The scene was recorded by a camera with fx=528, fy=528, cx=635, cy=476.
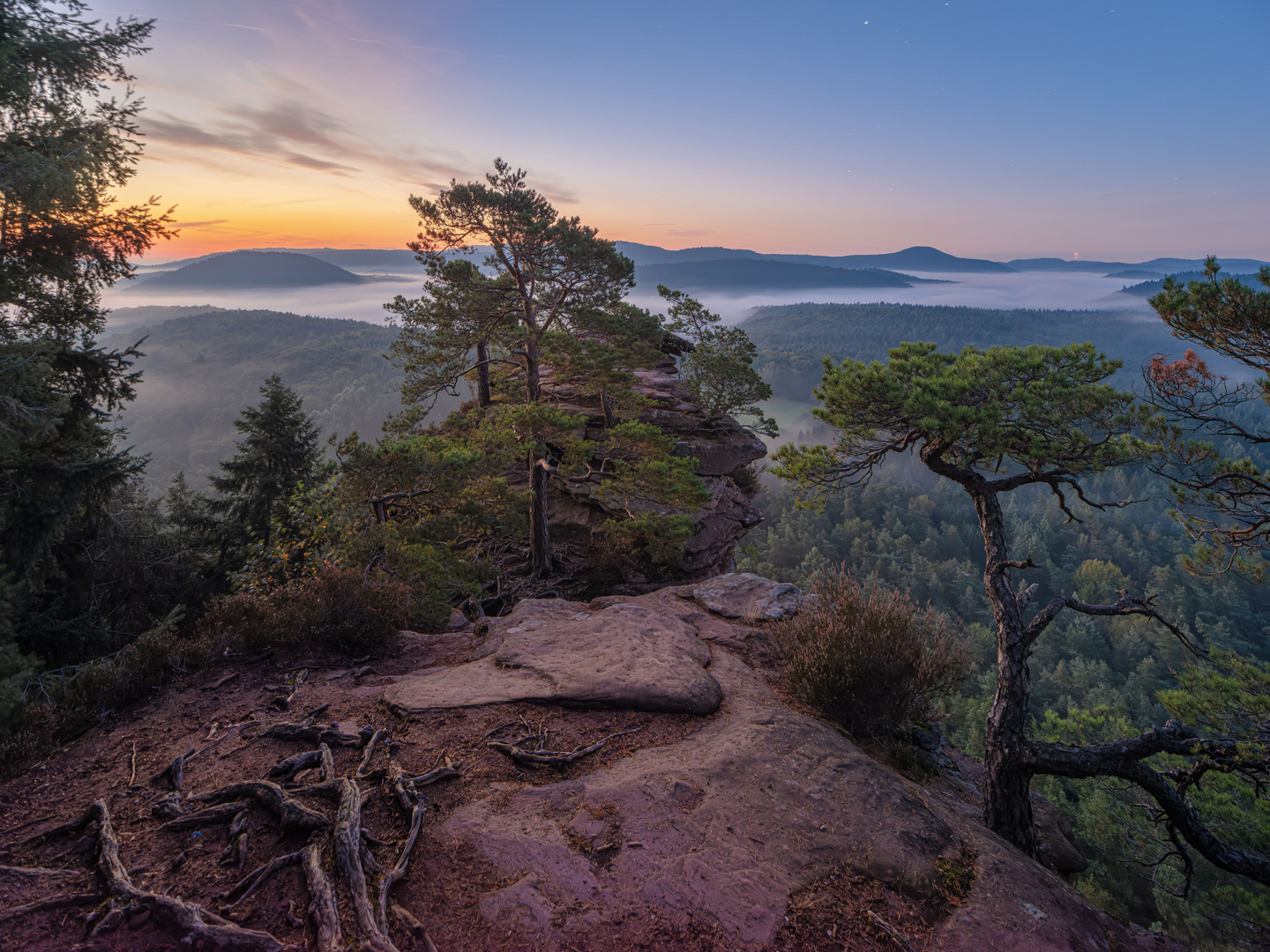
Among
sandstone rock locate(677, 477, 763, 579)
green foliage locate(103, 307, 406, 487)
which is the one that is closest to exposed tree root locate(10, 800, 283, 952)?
sandstone rock locate(677, 477, 763, 579)

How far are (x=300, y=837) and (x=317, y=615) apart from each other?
15.2 feet

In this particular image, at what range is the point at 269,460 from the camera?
21.2 m

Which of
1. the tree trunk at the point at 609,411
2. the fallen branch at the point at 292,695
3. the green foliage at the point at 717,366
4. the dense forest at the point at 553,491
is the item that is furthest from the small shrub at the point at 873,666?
the green foliage at the point at 717,366

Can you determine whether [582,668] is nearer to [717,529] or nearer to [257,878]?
[257,878]

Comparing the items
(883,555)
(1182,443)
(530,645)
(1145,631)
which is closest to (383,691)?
(530,645)

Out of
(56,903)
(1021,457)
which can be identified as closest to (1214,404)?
(1021,457)

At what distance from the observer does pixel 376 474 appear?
408 inches

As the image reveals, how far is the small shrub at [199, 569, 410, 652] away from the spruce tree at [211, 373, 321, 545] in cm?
1459

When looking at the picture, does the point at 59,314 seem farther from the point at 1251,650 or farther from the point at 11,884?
the point at 1251,650

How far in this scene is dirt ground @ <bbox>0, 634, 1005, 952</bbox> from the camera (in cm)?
318

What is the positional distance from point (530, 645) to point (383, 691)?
78.1 inches

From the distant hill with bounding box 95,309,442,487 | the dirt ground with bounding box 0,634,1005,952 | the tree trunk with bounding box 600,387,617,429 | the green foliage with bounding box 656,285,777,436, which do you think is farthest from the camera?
the distant hill with bounding box 95,309,442,487

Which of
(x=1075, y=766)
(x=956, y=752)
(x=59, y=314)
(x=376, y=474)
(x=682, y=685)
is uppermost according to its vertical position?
(x=59, y=314)

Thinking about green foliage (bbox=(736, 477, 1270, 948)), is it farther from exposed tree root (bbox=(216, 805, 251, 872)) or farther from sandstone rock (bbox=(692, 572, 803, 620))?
exposed tree root (bbox=(216, 805, 251, 872))
